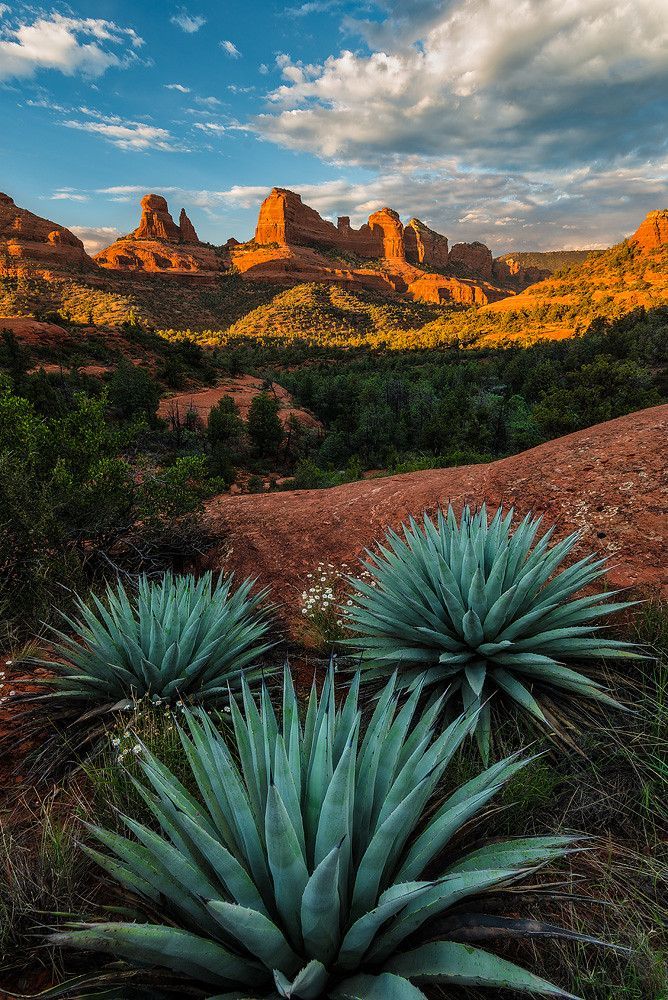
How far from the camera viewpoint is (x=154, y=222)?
115625 mm

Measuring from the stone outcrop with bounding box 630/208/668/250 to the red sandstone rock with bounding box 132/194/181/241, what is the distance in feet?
319

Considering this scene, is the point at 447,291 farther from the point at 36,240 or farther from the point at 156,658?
the point at 156,658

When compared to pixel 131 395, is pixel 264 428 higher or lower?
lower

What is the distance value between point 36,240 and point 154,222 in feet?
134

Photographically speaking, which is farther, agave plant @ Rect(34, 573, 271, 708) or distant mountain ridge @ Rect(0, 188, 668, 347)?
distant mountain ridge @ Rect(0, 188, 668, 347)

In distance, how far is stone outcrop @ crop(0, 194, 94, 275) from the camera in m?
74.7

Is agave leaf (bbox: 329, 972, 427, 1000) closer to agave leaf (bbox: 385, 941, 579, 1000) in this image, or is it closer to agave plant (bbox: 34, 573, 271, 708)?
agave leaf (bbox: 385, 941, 579, 1000)

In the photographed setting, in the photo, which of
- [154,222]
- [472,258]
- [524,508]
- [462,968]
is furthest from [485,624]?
[472,258]

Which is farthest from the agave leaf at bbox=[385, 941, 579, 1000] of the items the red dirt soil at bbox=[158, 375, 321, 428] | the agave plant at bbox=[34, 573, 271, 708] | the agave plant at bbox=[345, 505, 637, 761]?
the red dirt soil at bbox=[158, 375, 321, 428]

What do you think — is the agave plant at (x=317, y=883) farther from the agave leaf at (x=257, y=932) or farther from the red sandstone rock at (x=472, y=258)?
the red sandstone rock at (x=472, y=258)

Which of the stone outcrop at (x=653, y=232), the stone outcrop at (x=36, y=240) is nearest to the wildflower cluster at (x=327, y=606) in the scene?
the stone outcrop at (x=653, y=232)

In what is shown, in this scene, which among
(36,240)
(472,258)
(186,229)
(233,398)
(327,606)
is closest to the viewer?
(327,606)

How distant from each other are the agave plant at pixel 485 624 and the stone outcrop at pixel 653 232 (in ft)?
232

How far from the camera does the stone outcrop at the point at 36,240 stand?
7469cm
